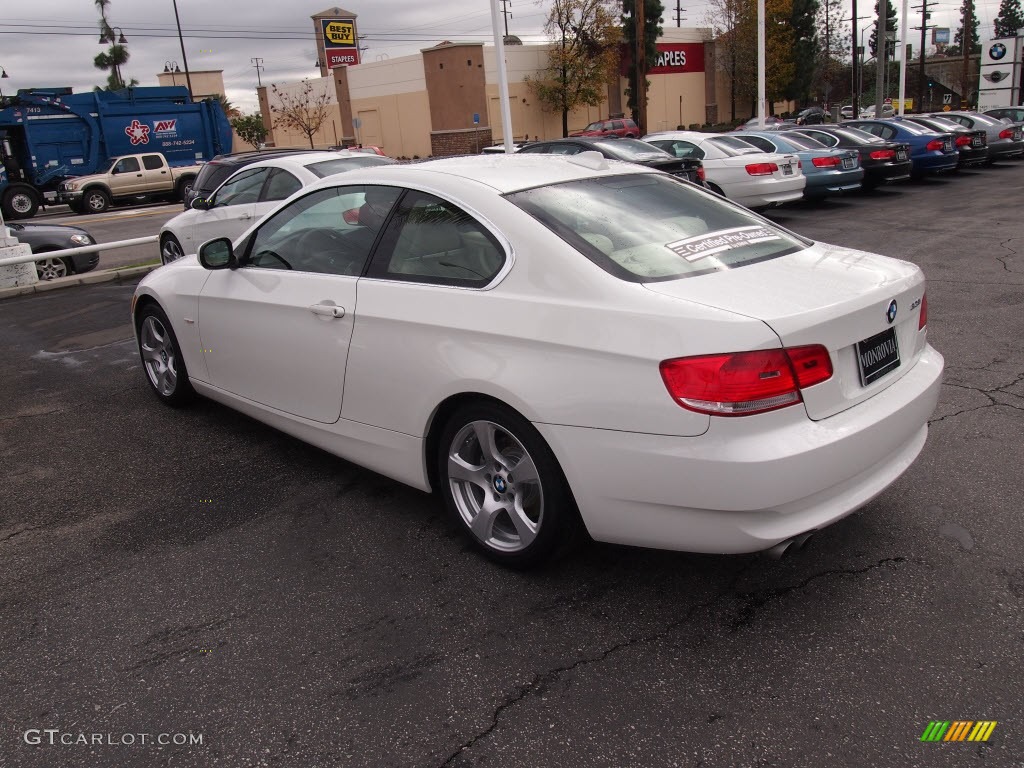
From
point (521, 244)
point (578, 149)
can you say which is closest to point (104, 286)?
point (578, 149)

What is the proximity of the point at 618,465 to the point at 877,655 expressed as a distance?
104 centimetres

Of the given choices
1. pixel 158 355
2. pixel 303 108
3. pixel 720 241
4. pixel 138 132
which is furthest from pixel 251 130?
pixel 720 241

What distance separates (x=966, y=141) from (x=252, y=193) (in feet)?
57.9

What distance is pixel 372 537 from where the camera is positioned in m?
3.82

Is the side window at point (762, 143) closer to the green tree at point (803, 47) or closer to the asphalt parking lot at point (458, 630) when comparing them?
the asphalt parking lot at point (458, 630)

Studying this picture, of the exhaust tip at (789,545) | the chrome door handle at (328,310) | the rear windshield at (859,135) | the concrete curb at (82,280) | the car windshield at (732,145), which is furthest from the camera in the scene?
the rear windshield at (859,135)

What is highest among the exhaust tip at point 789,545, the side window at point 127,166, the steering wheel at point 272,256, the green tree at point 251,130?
the green tree at point 251,130

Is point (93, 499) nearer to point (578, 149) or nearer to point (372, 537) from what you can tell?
point (372, 537)

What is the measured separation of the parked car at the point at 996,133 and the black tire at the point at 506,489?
23375 millimetres

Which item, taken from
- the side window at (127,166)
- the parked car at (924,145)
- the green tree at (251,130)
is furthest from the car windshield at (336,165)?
the green tree at (251,130)

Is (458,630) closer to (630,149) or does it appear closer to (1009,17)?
(630,149)

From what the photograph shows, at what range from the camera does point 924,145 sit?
19.1 m

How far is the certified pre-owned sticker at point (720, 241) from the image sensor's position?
3344mm

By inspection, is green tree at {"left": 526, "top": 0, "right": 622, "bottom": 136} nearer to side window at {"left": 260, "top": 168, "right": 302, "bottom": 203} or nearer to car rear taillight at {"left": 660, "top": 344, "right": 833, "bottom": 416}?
side window at {"left": 260, "top": 168, "right": 302, "bottom": 203}
